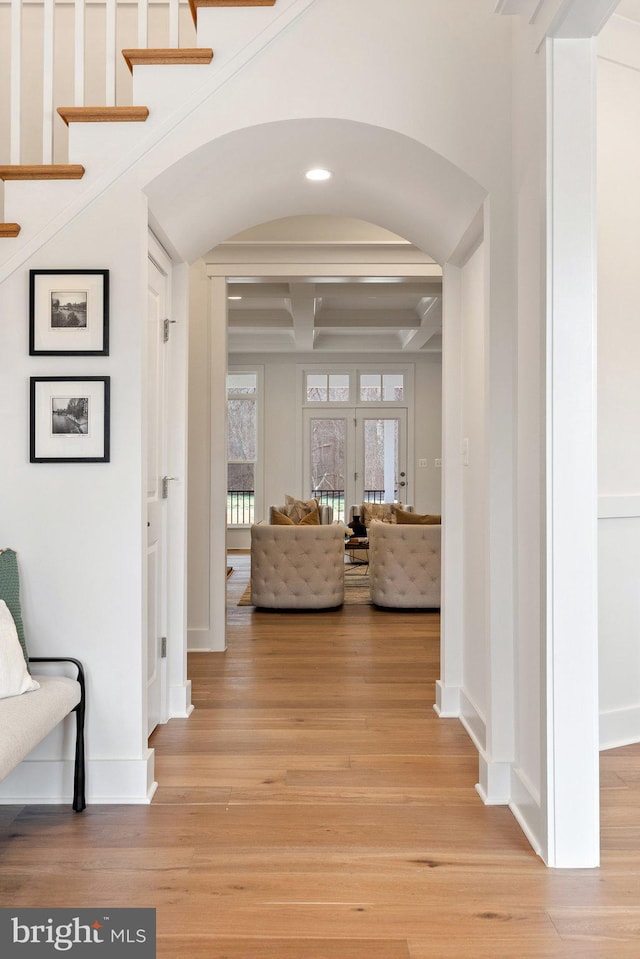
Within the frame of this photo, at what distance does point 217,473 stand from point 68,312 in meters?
2.37

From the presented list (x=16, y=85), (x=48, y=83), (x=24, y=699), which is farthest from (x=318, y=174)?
(x=24, y=699)

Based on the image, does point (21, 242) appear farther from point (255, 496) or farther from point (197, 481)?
point (255, 496)

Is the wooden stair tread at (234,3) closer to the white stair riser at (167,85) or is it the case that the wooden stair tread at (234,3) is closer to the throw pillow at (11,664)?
the white stair riser at (167,85)

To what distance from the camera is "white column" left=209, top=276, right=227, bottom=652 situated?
16.3 feet

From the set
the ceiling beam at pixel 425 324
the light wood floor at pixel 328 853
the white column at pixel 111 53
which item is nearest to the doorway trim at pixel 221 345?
the light wood floor at pixel 328 853

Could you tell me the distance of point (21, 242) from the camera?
271cm

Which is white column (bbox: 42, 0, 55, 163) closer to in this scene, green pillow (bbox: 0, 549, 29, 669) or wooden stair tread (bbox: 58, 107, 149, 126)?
wooden stair tread (bbox: 58, 107, 149, 126)

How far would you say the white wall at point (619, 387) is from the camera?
328 centimetres

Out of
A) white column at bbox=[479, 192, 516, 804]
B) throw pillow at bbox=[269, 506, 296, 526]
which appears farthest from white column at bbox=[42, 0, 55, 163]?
throw pillow at bbox=[269, 506, 296, 526]

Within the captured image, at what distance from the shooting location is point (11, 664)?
236cm

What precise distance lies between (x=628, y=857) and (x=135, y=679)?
169 cm

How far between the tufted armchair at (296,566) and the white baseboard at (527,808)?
11.9ft

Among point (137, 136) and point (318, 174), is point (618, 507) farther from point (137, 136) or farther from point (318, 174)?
point (137, 136)

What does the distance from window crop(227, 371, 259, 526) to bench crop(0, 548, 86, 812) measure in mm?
7935
